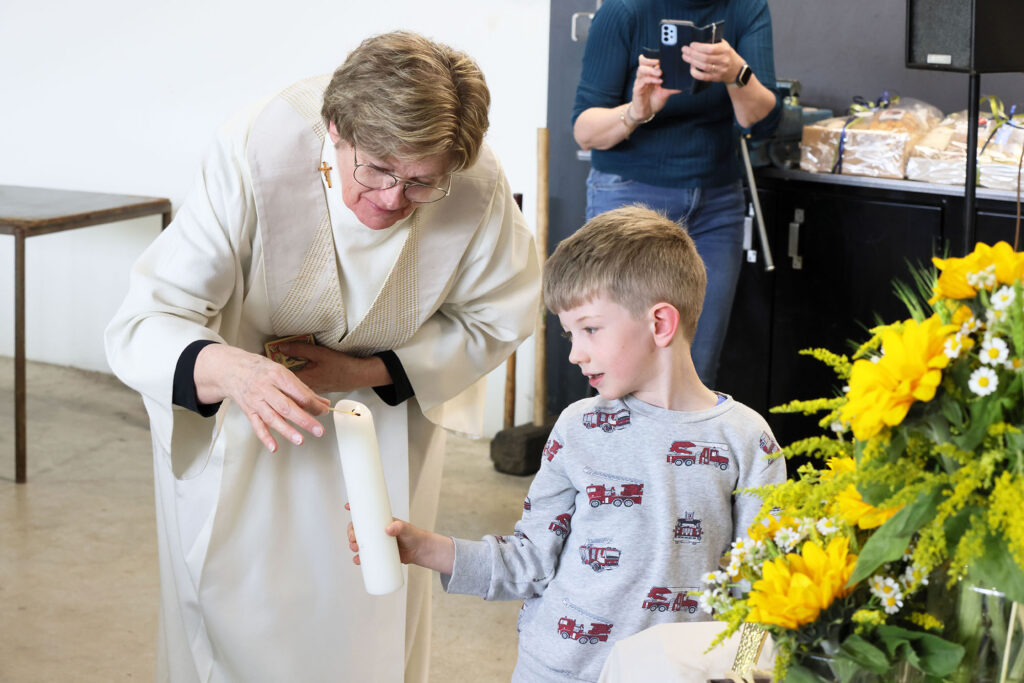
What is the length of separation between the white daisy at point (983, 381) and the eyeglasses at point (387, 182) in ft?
3.13

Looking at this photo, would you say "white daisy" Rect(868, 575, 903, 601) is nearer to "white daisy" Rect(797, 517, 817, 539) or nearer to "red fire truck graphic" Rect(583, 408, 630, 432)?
"white daisy" Rect(797, 517, 817, 539)

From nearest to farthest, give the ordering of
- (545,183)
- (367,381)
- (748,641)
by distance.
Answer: (748,641), (367,381), (545,183)

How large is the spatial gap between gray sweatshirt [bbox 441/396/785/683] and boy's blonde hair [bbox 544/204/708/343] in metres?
0.13

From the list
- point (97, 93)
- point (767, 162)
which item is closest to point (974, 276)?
point (767, 162)

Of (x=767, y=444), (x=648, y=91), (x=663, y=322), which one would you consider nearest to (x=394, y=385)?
(x=663, y=322)

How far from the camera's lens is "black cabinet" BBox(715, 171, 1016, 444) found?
3.31 metres

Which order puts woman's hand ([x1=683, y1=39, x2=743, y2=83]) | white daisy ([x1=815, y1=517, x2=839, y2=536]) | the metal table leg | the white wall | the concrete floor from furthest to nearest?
1. the white wall
2. the metal table leg
3. woman's hand ([x1=683, y1=39, x2=743, y2=83])
4. the concrete floor
5. white daisy ([x1=815, y1=517, x2=839, y2=536])

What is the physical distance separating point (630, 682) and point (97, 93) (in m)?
4.48

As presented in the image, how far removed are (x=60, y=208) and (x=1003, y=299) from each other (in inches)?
152

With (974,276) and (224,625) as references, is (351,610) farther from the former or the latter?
(974,276)

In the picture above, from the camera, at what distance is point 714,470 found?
1.39 m

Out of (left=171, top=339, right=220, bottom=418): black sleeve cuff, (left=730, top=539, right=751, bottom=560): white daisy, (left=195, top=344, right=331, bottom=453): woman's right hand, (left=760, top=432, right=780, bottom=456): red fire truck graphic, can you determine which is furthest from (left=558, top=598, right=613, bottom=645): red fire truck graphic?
(left=171, top=339, right=220, bottom=418): black sleeve cuff

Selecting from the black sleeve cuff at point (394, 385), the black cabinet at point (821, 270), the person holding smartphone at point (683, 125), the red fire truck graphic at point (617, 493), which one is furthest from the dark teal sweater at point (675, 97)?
the red fire truck graphic at point (617, 493)

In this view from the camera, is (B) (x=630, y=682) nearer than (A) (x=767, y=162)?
Yes
